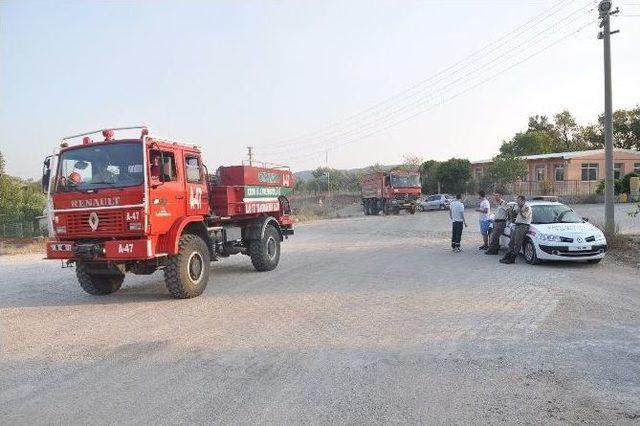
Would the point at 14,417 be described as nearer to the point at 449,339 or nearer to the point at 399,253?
the point at 449,339

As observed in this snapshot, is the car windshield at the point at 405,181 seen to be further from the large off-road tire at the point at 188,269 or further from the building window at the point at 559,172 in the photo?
the large off-road tire at the point at 188,269

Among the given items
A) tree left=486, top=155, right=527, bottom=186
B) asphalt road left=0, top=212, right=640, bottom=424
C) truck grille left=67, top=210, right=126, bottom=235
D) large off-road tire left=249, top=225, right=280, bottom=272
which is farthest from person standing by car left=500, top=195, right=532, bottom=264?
tree left=486, top=155, right=527, bottom=186

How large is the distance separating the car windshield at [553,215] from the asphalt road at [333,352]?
99.3 inches

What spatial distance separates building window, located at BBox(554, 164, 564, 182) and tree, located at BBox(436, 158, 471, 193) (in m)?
8.22

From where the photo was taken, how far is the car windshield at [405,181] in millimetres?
39438

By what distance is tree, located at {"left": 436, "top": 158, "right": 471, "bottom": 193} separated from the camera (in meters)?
50.3

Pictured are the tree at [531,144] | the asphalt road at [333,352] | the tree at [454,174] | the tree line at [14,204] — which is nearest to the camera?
the asphalt road at [333,352]

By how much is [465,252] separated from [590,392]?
1081 cm

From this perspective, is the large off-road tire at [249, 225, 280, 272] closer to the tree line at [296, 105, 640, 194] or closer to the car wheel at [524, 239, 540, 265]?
the car wheel at [524, 239, 540, 265]

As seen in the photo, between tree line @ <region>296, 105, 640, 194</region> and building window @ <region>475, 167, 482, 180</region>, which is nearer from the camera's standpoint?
tree line @ <region>296, 105, 640, 194</region>

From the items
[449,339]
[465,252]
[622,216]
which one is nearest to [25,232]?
[465,252]

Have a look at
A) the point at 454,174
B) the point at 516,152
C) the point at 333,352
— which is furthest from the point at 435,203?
the point at 333,352

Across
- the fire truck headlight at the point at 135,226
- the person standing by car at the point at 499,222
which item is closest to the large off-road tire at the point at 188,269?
the fire truck headlight at the point at 135,226

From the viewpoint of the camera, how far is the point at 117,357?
6008 millimetres
